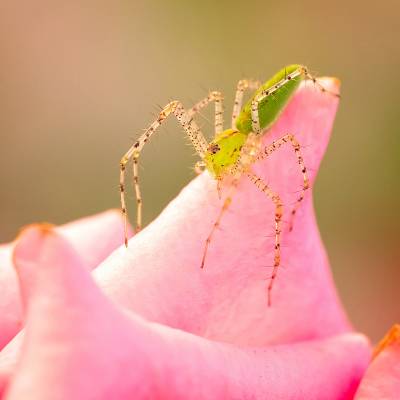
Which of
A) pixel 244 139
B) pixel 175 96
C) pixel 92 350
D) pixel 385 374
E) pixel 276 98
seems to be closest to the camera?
pixel 92 350

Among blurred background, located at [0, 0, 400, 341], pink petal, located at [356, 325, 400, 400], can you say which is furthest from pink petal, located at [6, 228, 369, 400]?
blurred background, located at [0, 0, 400, 341]

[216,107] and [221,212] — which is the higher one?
[216,107]

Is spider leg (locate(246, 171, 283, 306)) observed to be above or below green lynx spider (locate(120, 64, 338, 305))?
below

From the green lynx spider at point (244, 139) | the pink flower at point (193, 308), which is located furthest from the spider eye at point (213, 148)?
the pink flower at point (193, 308)

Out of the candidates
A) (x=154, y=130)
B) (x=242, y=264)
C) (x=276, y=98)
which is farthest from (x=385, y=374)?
(x=154, y=130)

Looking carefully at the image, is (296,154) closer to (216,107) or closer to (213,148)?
(213,148)

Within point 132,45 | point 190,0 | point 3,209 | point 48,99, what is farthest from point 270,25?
point 3,209

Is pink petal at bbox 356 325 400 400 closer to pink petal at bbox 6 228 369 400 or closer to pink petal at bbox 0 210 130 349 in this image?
pink petal at bbox 6 228 369 400

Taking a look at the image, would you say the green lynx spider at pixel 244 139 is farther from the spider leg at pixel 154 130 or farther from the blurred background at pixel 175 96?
the blurred background at pixel 175 96
